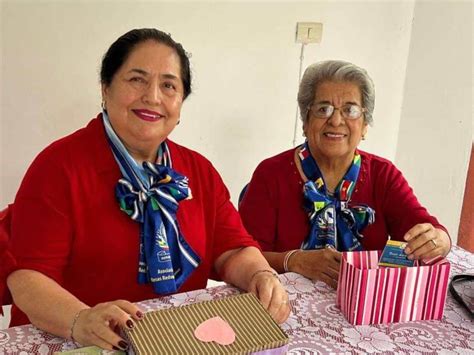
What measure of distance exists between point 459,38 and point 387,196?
116 cm

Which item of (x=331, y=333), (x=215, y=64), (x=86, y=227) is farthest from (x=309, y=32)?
(x=331, y=333)

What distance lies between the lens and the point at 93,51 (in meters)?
1.86

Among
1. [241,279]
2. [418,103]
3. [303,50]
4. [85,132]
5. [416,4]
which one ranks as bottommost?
[241,279]

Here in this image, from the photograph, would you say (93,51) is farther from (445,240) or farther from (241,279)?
(445,240)

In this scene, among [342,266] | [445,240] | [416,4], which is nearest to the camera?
[342,266]

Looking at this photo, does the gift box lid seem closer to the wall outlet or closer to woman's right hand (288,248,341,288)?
woman's right hand (288,248,341,288)

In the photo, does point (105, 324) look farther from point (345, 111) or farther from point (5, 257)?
point (345, 111)

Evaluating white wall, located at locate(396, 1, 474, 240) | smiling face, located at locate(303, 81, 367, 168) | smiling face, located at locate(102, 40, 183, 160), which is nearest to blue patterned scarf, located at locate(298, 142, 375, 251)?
smiling face, located at locate(303, 81, 367, 168)

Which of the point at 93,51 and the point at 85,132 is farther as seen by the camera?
the point at 93,51

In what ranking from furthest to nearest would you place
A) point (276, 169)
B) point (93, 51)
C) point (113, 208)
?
point (93, 51) → point (276, 169) → point (113, 208)

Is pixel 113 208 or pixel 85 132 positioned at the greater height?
pixel 85 132

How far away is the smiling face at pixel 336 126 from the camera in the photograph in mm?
1620

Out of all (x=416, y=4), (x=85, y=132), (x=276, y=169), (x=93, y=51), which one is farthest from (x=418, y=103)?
(x=85, y=132)

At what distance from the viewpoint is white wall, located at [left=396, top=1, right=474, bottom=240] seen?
2369 millimetres
